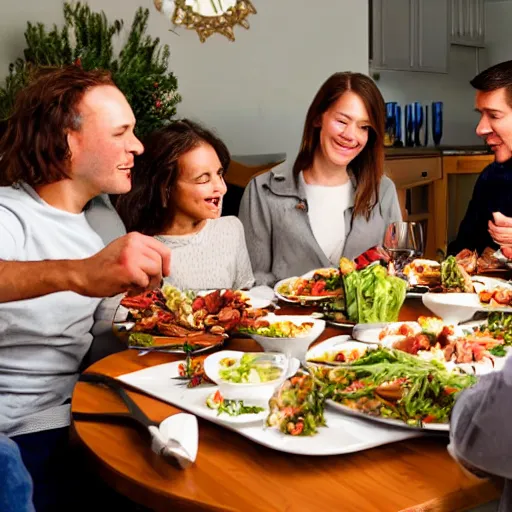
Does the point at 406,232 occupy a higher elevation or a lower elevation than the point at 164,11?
lower

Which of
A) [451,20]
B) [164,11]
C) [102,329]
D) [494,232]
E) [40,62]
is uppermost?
[451,20]

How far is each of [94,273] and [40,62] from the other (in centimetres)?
258

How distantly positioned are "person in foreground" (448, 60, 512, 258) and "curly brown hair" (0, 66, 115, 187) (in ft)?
5.59

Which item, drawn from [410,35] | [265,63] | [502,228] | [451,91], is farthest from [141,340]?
[451,91]

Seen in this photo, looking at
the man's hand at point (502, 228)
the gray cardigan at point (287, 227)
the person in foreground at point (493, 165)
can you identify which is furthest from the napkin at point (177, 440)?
the person in foreground at point (493, 165)

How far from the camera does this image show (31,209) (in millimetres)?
1812

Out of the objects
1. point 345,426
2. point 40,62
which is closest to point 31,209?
point 345,426

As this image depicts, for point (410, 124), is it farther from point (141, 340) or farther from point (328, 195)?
point (141, 340)

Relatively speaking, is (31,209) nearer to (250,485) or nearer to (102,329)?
(102,329)

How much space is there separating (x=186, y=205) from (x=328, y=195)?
64cm

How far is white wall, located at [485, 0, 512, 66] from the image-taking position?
26.4ft

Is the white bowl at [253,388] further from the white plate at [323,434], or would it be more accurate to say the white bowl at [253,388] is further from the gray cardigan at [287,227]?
the gray cardigan at [287,227]

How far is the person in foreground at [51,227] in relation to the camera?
162cm

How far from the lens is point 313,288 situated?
1.93m
